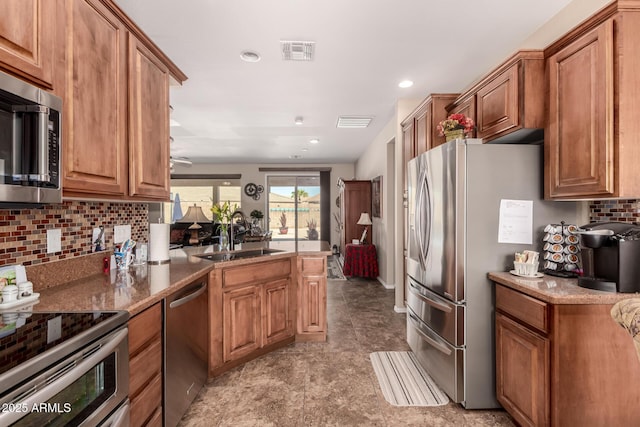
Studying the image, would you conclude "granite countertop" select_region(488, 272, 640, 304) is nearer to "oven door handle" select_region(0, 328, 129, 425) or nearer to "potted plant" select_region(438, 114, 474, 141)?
Answer: "potted plant" select_region(438, 114, 474, 141)

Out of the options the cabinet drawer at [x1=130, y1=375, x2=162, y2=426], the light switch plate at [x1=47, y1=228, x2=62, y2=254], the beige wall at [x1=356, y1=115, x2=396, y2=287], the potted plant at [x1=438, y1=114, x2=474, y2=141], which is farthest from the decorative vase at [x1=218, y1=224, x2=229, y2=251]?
the beige wall at [x1=356, y1=115, x2=396, y2=287]

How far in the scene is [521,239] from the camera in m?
2.05

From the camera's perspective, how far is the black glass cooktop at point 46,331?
86 centimetres

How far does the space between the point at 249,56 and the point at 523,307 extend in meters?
2.71

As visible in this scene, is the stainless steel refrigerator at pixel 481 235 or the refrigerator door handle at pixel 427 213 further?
the refrigerator door handle at pixel 427 213

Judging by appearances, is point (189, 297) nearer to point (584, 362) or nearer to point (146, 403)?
point (146, 403)

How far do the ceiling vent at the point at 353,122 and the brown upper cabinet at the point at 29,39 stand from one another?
3.57 metres

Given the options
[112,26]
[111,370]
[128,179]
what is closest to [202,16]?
[112,26]

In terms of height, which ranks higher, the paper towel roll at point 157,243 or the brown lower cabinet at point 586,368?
the paper towel roll at point 157,243

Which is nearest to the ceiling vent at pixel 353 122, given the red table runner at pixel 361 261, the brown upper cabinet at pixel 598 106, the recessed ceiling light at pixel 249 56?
the recessed ceiling light at pixel 249 56

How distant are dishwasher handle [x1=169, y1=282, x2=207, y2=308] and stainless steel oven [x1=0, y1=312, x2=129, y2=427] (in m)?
0.48

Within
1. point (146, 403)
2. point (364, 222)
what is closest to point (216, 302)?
point (146, 403)

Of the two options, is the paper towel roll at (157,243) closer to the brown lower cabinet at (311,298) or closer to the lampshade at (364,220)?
the brown lower cabinet at (311,298)

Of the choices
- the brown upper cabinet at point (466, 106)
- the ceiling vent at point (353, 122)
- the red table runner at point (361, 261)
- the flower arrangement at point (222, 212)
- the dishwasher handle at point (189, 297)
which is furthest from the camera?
the red table runner at point (361, 261)
